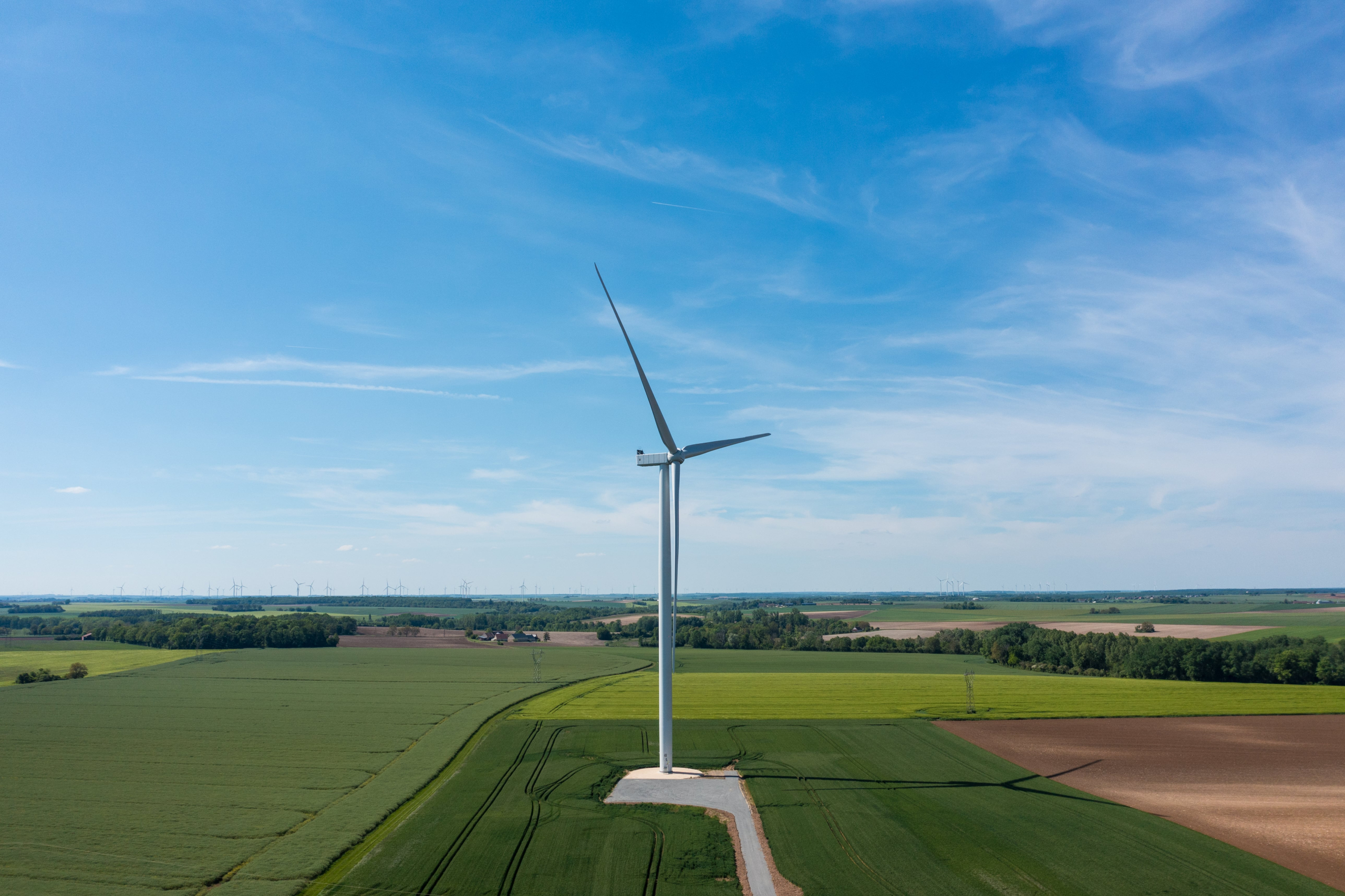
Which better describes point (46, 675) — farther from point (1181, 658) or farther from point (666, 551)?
point (1181, 658)

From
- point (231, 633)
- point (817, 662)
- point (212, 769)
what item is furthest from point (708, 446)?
point (231, 633)

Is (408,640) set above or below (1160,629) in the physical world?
below

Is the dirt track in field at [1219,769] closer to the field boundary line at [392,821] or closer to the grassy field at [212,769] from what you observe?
the field boundary line at [392,821]

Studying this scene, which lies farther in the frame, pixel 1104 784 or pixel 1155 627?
pixel 1155 627

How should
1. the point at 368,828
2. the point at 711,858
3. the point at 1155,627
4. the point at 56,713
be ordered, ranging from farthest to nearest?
the point at 1155,627
the point at 56,713
the point at 368,828
the point at 711,858

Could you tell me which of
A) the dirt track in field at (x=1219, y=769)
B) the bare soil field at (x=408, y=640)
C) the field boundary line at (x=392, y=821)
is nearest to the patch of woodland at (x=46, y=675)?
the bare soil field at (x=408, y=640)

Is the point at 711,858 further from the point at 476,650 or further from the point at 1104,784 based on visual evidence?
the point at 476,650

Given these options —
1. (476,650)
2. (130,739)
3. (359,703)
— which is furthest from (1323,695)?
(476,650)
